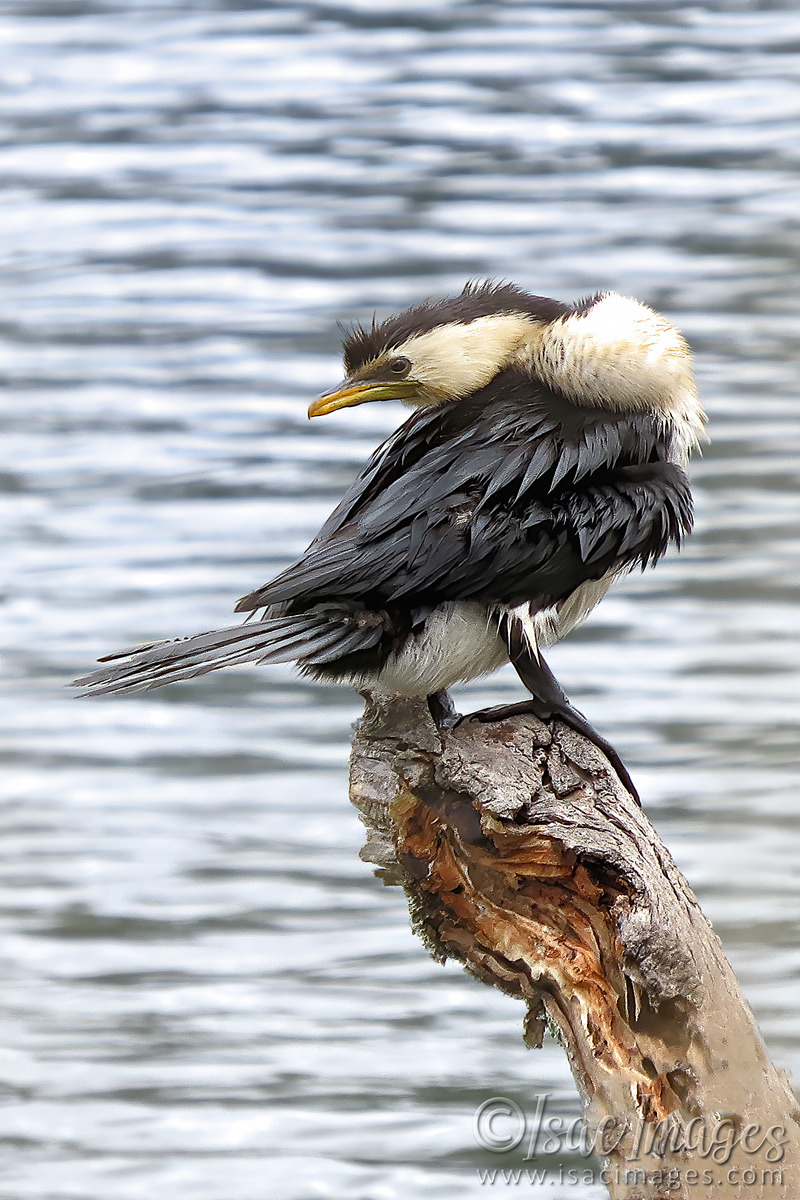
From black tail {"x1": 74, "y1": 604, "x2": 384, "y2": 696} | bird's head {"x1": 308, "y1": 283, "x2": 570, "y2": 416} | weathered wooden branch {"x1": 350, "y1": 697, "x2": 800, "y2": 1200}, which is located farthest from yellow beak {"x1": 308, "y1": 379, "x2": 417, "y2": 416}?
weathered wooden branch {"x1": 350, "y1": 697, "x2": 800, "y2": 1200}

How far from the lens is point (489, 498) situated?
2.13 metres

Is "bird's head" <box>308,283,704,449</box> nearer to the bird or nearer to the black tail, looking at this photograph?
the bird

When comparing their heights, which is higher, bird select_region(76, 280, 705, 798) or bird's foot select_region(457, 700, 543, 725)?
bird select_region(76, 280, 705, 798)

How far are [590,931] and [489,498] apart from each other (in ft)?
2.00

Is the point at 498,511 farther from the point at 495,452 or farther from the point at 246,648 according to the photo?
the point at 246,648

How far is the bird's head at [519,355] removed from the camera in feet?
7.17

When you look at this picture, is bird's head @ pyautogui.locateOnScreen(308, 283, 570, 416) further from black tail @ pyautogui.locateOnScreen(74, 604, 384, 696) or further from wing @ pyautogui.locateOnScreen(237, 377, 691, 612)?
black tail @ pyautogui.locateOnScreen(74, 604, 384, 696)

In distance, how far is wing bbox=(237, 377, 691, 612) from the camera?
2078 millimetres

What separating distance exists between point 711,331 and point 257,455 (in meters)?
1.90

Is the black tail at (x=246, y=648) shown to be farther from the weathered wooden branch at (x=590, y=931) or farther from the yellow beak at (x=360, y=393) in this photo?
the yellow beak at (x=360, y=393)

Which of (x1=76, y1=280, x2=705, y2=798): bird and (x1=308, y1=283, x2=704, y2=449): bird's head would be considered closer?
(x1=76, y1=280, x2=705, y2=798): bird

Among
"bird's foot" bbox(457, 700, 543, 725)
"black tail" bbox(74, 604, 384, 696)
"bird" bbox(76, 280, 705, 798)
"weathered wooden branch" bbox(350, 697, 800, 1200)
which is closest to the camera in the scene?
"weathered wooden branch" bbox(350, 697, 800, 1200)

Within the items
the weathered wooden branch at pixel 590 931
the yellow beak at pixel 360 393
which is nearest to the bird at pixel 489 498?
the yellow beak at pixel 360 393

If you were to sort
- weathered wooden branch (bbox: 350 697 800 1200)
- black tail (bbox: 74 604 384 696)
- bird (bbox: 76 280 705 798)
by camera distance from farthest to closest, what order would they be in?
1. bird (bbox: 76 280 705 798)
2. black tail (bbox: 74 604 384 696)
3. weathered wooden branch (bbox: 350 697 800 1200)
